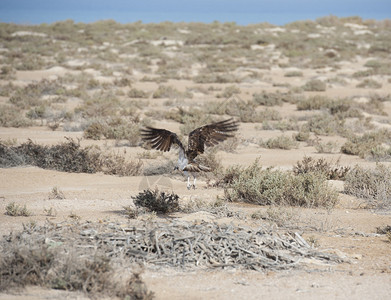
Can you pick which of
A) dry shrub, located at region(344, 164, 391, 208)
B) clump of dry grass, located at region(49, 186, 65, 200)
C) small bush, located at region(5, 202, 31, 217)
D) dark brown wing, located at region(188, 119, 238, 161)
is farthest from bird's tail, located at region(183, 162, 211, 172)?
dry shrub, located at region(344, 164, 391, 208)

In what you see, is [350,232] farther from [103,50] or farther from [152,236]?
[103,50]

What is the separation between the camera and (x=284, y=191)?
8469 millimetres

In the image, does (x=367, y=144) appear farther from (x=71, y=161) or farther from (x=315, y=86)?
(x=315, y=86)

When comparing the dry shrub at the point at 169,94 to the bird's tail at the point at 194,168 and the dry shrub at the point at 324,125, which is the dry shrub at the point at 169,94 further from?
the bird's tail at the point at 194,168

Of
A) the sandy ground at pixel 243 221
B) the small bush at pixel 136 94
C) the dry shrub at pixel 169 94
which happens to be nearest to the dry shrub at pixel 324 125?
the sandy ground at pixel 243 221

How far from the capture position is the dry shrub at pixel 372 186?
8.67 meters

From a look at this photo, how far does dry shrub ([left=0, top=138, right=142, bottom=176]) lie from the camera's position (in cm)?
1071

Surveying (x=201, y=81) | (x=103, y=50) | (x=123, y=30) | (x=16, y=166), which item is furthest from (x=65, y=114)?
(x=123, y=30)

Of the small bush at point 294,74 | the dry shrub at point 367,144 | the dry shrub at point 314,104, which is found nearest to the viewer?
the dry shrub at point 367,144

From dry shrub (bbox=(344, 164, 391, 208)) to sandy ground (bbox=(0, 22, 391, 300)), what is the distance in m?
0.22

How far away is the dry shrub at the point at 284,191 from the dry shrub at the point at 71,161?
2778 mm

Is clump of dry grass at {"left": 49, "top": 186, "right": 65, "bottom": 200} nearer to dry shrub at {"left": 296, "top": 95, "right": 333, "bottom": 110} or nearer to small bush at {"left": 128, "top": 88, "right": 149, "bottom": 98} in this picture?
dry shrub at {"left": 296, "top": 95, "right": 333, "bottom": 110}

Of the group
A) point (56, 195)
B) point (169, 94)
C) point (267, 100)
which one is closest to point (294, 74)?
point (267, 100)

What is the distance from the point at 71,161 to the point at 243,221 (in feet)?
15.7
